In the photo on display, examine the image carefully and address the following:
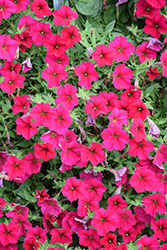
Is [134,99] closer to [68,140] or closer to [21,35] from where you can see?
[68,140]

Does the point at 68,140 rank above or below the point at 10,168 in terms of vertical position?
above

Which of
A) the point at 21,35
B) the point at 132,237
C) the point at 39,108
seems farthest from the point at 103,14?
the point at 132,237

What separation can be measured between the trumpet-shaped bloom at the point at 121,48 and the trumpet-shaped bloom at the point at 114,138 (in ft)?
1.15

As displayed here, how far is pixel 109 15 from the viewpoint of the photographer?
164 centimetres

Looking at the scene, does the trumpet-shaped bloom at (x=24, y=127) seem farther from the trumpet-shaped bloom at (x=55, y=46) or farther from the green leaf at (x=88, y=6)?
the green leaf at (x=88, y=6)

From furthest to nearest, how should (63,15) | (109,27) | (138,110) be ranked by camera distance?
(109,27), (63,15), (138,110)

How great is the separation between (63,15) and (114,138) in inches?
25.8

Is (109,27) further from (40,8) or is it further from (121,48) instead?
(40,8)

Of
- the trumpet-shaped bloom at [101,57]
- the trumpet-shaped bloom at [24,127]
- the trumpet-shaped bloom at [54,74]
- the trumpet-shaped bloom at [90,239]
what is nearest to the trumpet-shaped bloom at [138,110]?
the trumpet-shaped bloom at [101,57]

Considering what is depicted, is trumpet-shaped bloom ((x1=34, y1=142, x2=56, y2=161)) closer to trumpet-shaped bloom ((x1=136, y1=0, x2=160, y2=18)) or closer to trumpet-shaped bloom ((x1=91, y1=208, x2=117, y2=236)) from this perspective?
trumpet-shaped bloom ((x1=91, y1=208, x2=117, y2=236))

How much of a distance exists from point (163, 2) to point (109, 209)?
1.04 meters

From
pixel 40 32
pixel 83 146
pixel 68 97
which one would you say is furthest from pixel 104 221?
pixel 40 32

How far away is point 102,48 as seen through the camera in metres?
1.37

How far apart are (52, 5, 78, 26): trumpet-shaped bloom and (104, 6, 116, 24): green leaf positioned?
265mm
